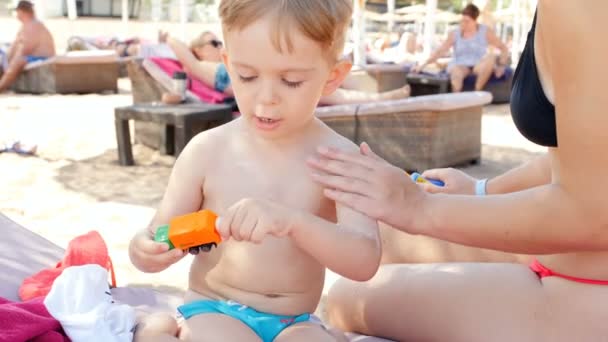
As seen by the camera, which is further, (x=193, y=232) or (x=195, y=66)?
(x=195, y=66)

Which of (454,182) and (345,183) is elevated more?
(345,183)

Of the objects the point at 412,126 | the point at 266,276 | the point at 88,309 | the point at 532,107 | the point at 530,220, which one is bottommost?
the point at 412,126

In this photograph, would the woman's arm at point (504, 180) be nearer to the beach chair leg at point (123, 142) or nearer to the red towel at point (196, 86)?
the beach chair leg at point (123, 142)

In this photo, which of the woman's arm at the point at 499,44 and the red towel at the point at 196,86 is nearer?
the red towel at the point at 196,86

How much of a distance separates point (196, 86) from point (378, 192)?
6226 millimetres

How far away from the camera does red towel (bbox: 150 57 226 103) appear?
7.35 m

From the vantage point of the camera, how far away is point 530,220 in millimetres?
1557

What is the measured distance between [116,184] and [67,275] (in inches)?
152

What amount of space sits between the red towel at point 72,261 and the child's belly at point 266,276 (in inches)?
29.7

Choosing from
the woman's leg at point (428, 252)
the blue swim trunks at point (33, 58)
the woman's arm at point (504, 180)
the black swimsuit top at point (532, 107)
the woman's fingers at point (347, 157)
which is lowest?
the blue swim trunks at point (33, 58)

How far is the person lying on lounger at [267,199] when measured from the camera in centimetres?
165

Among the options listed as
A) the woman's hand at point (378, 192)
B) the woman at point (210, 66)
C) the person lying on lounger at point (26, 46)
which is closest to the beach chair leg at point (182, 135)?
the woman at point (210, 66)

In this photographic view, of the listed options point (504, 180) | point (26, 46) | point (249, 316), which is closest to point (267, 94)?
point (249, 316)

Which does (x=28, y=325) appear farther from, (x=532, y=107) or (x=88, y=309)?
(x=532, y=107)
